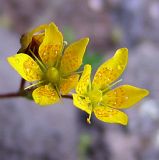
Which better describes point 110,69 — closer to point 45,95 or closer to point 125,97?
point 125,97

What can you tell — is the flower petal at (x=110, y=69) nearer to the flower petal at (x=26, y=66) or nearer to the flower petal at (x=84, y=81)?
the flower petal at (x=84, y=81)

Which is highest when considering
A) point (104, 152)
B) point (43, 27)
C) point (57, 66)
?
point (43, 27)

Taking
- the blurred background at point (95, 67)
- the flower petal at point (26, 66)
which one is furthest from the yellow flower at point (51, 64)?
the blurred background at point (95, 67)

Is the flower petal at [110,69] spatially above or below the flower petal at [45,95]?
above

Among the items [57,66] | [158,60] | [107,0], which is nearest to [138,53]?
[158,60]

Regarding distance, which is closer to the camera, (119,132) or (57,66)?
(57,66)

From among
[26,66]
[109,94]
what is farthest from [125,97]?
[26,66]

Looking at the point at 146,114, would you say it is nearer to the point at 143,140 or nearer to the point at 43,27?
the point at 143,140
